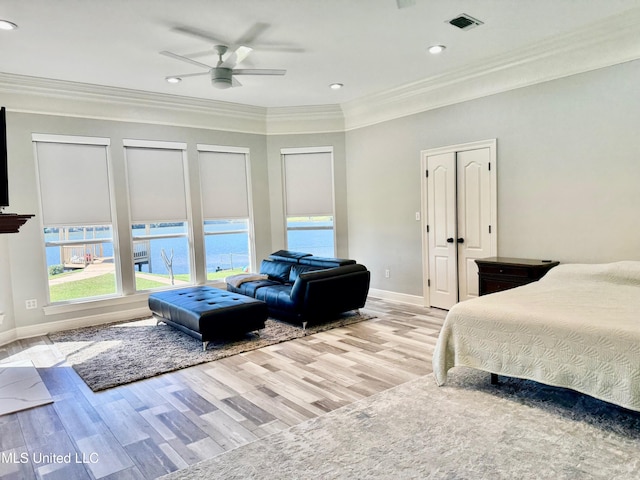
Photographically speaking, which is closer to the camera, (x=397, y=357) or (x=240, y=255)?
(x=397, y=357)

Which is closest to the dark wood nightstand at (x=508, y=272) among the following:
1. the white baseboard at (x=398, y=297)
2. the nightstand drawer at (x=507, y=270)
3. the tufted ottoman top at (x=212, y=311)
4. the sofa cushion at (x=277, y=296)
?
the nightstand drawer at (x=507, y=270)

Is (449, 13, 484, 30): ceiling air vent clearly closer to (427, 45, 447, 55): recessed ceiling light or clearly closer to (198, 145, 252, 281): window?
(427, 45, 447, 55): recessed ceiling light

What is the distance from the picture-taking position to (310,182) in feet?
23.0

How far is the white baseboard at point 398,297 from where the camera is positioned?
19.9 ft

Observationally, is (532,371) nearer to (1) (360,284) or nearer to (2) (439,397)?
(2) (439,397)

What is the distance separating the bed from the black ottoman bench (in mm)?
2022

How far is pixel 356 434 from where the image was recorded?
261 cm

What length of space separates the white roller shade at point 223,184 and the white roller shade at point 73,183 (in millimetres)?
1373

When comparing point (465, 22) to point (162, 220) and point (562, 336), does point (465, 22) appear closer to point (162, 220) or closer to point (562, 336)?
point (562, 336)

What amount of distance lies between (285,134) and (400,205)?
2275mm

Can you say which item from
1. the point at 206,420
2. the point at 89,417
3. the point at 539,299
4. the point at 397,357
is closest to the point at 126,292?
the point at 89,417

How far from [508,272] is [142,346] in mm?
3952

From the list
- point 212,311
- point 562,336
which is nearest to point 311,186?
point 212,311

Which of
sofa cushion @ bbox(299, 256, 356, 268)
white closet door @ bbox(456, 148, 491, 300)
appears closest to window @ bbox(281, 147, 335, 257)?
sofa cushion @ bbox(299, 256, 356, 268)
